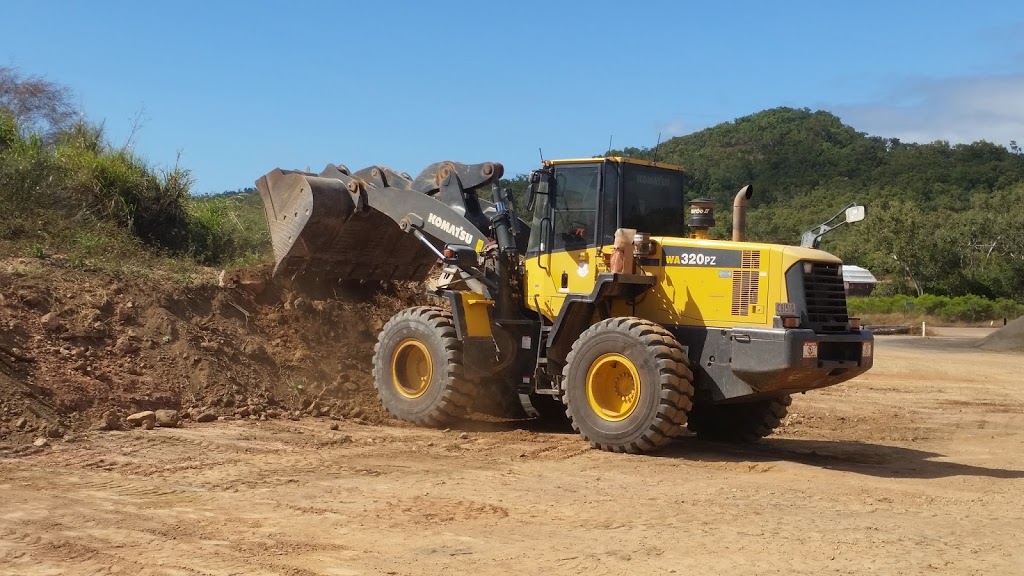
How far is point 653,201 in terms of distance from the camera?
1130 cm

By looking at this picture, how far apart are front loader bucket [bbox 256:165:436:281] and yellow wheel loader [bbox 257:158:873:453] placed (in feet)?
0.08

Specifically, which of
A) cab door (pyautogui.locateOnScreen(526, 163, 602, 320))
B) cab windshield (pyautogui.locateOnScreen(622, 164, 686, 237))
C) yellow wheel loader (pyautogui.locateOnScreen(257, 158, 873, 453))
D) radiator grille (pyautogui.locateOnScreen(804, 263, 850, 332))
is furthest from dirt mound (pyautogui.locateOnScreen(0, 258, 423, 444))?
radiator grille (pyautogui.locateOnScreen(804, 263, 850, 332))

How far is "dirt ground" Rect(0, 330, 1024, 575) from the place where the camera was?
6.16m

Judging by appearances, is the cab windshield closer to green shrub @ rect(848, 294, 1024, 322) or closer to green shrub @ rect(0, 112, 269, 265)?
green shrub @ rect(0, 112, 269, 265)

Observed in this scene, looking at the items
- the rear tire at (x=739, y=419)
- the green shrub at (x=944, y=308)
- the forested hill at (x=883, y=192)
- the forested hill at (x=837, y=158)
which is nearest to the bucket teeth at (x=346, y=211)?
the forested hill at (x=883, y=192)

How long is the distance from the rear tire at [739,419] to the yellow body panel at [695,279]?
1.45 meters

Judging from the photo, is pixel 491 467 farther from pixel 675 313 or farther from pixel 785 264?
pixel 785 264

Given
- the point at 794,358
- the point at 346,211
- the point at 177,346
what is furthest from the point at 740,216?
the point at 177,346

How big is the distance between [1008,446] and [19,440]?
10314 millimetres

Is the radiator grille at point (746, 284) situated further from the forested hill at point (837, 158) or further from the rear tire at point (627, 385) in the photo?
the forested hill at point (837, 158)

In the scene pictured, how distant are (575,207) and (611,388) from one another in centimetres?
194

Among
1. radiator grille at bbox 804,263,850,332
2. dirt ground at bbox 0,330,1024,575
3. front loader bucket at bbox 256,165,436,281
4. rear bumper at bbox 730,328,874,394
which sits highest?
front loader bucket at bbox 256,165,436,281

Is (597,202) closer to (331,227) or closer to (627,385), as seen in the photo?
(627,385)

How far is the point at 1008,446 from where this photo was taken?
40.2ft
